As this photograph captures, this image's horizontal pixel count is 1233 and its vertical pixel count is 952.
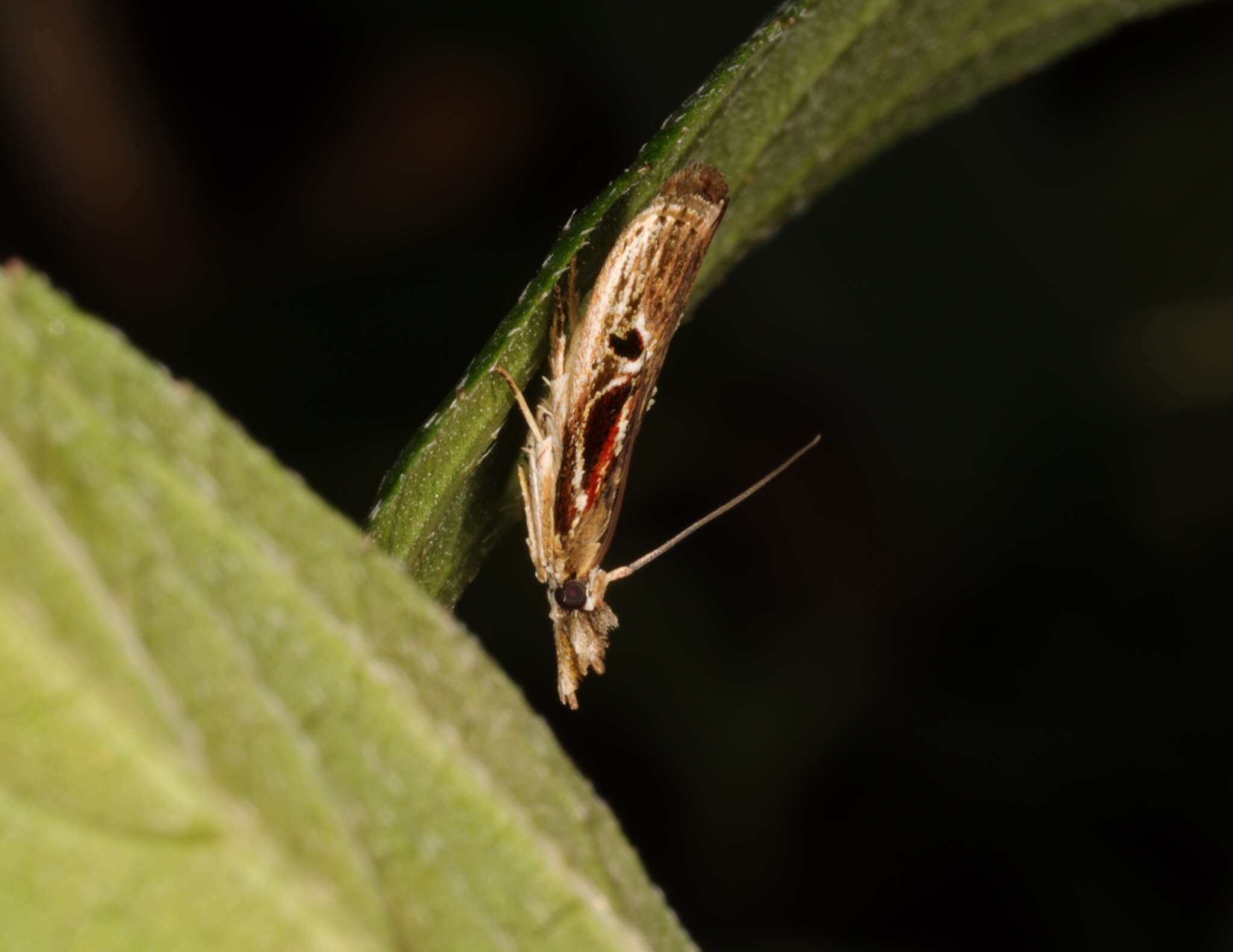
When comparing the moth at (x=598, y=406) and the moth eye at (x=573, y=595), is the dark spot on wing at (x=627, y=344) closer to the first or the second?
the moth at (x=598, y=406)

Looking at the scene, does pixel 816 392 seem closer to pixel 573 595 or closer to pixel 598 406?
pixel 573 595

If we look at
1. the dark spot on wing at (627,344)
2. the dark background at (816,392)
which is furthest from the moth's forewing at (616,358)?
the dark background at (816,392)

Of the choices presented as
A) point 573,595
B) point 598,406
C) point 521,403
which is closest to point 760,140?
point 521,403

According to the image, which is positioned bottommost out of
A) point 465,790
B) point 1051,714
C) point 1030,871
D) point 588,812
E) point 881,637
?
point 1030,871

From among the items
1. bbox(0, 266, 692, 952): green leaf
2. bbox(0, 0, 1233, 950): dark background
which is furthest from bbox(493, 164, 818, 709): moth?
bbox(0, 266, 692, 952): green leaf

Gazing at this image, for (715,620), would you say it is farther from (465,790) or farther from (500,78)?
(465,790)

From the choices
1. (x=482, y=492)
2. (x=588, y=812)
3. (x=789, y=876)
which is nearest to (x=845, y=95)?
(x=482, y=492)
